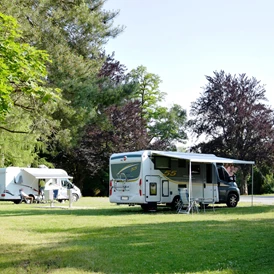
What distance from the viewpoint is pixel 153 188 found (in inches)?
754

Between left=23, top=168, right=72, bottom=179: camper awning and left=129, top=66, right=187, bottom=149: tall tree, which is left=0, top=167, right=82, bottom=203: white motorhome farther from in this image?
left=129, top=66, right=187, bottom=149: tall tree

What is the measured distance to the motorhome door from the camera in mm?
18953

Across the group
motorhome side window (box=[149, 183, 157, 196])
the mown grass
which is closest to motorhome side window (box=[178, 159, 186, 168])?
motorhome side window (box=[149, 183, 157, 196])

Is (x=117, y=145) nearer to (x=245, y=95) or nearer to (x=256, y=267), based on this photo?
(x=245, y=95)

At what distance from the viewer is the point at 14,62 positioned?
857 cm

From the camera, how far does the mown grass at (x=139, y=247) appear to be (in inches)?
317

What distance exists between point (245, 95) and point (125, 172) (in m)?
27.3

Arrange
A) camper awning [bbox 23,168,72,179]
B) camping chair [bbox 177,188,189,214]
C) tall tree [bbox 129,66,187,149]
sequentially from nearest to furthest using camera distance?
camping chair [bbox 177,188,189,214], camper awning [bbox 23,168,72,179], tall tree [bbox 129,66,187,149]

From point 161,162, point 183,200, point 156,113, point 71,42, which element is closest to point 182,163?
point 161,162

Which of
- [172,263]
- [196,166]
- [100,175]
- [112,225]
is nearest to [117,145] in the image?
[100,175]

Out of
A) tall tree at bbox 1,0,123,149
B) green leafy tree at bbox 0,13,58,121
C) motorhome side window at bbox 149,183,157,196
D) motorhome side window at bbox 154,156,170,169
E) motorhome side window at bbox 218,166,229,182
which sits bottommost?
motorhome side window at bbox 149,183,157,196

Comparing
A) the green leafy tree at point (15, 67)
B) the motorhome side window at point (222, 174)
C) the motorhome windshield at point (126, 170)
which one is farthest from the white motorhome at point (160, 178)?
the green leafy tree at point (15, 67)

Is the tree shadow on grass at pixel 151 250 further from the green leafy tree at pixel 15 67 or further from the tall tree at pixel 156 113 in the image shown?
the tall tree at pixel 156 113

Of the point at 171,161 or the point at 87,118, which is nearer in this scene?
the point at 87,118
